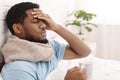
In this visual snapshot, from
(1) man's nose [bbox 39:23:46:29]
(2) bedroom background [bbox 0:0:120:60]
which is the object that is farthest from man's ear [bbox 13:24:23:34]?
(2) bedroom background [bbox 0:0:120:60]

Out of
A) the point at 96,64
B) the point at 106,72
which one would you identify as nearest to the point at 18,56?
the point at 106,72

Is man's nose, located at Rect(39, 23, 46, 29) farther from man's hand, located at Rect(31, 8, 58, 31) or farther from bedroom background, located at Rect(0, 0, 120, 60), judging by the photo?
bedroom background, located at Rect(0, 0, 120, 60)

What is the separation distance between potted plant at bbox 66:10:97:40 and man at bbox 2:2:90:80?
1620 mm

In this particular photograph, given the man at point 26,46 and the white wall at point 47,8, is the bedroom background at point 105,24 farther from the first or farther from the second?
the man at point 26,46

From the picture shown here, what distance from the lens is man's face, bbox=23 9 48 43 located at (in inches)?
43.5

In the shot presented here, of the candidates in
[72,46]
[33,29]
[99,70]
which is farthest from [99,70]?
[33,29]

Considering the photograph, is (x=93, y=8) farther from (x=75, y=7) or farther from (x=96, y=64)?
(x=96, y=64)

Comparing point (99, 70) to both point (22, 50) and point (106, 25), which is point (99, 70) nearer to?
point (22, 50)

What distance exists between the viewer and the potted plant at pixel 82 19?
2824 millimetres

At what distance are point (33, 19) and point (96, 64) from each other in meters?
0.91

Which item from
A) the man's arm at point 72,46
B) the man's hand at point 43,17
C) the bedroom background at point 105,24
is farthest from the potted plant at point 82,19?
the man's hand at point 43,17

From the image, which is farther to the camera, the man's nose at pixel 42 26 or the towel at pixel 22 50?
the man's nose at pixel 42 26

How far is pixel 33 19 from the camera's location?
1.12 metres

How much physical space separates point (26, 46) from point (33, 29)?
116mm
